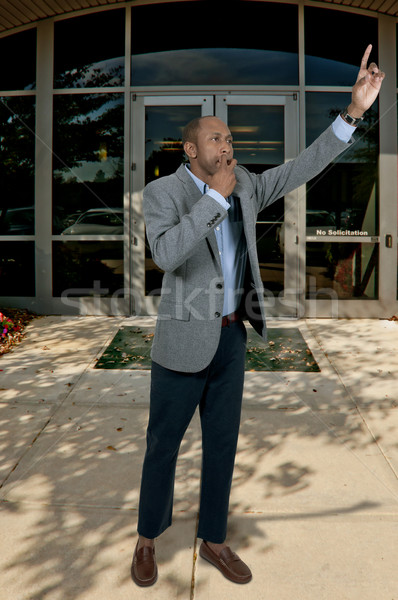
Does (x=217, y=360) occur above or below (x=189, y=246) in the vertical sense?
below

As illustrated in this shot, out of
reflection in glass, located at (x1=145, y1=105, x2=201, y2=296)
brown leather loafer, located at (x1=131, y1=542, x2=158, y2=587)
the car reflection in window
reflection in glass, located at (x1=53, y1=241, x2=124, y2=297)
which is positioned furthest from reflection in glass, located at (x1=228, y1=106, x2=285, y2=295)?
brown leather loafer, located at (x1=131, y1=542, x2=158, y2=587)

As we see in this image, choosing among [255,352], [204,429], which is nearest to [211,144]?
[204,429]

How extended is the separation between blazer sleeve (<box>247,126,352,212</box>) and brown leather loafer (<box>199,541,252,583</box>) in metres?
1.67

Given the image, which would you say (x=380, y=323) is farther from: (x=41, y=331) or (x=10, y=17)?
(x=10, y=17)

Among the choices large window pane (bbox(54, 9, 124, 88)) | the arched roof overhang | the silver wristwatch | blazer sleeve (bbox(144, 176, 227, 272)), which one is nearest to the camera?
blazer sleeve (bbox(144, 176, 227, 272))

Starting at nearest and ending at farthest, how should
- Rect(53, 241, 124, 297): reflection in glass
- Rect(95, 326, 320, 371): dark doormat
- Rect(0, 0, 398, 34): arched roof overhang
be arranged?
1. Rect(95, 326, 320, 371): dark doormat
2. Rect(0, 0, 398, 34): arched roof overhang
3. Rect(53, 241, 124, 297): reflection in glass

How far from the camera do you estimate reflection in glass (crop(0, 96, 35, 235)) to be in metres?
8.56

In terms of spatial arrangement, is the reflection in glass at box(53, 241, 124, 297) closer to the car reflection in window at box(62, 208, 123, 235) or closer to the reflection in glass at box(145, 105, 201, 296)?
the car reflection in window at box(62, 208, 123, 235)

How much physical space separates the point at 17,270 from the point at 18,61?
3.17 metres

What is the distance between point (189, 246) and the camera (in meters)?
2.11

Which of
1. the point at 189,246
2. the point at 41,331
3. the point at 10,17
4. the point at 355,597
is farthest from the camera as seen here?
the point at 10,17

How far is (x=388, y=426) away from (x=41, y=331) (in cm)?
482

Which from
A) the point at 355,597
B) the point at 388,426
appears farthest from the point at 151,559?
the point at 388,426

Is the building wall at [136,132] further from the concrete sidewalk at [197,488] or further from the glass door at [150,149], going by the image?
the concrete sidewalk at [197,488]
